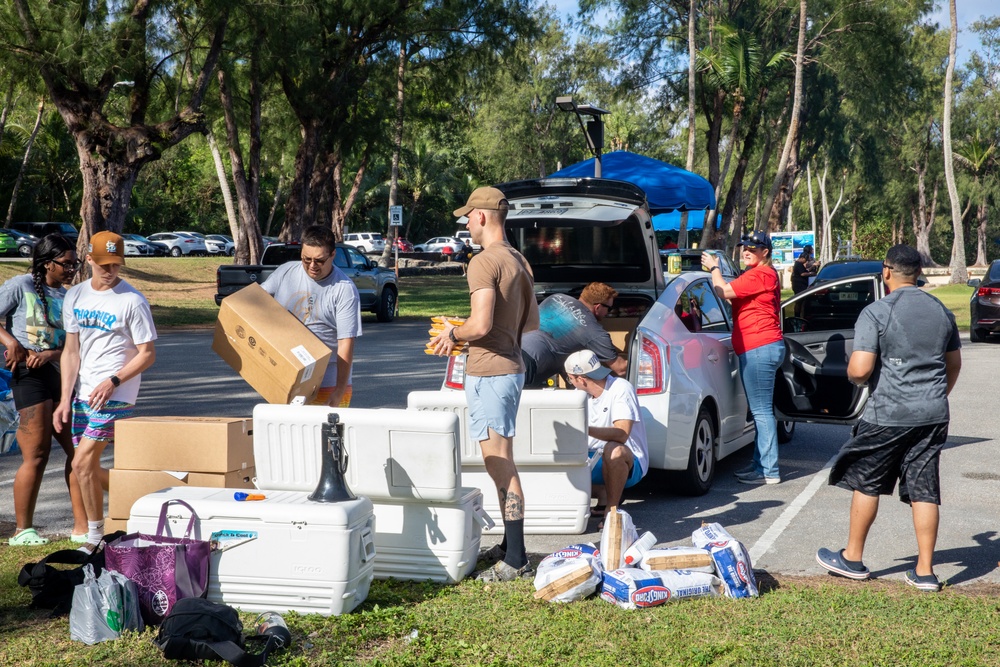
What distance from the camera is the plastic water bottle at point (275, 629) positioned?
4070mm

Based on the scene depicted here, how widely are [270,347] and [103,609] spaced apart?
5.39 ft

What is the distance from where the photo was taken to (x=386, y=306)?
2361 centimetres

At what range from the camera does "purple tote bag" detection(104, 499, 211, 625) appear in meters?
4.38

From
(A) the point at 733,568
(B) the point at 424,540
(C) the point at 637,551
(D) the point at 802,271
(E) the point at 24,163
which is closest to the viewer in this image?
(A) the point at 733,568

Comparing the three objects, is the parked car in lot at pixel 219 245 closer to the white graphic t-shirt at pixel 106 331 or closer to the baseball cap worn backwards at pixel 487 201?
the white graphic t-shirt at pixel 106 331

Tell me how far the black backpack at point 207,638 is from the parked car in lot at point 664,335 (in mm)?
2995

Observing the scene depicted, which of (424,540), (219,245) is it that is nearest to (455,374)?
(424,540)

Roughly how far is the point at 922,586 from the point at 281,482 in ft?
10.6

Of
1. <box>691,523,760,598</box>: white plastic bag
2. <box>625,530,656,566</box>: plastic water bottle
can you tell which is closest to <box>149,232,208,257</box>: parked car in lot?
<box>625,530,656,566</box>: plastic water bottle

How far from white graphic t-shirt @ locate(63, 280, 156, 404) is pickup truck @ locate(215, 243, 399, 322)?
50.2 ft

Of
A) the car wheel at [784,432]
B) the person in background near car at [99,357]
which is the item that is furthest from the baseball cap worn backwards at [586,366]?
the car wheel at [784,432]

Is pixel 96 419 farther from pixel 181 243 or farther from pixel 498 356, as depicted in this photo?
pixel 181 243

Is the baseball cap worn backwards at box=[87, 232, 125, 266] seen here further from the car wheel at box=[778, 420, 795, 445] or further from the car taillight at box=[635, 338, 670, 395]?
the car wheel at box=[778, 420, 795, 445]

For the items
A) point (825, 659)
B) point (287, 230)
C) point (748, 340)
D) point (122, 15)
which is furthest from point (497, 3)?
point (825, 659)
